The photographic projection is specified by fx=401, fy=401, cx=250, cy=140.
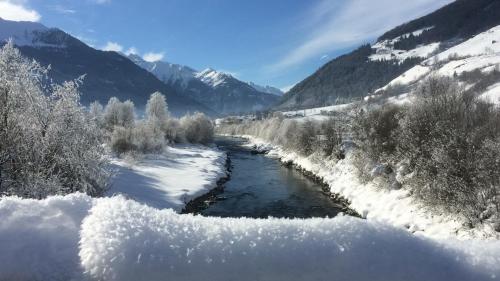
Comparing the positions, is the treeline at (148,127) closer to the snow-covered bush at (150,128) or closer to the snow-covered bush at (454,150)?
the snow-covered bush at (150,128)

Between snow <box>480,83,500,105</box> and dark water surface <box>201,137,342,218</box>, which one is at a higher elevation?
snow <box>480,83,500,105</box>

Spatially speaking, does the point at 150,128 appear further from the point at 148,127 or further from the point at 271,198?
the point at 271,198

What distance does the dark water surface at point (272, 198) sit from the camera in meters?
28.4

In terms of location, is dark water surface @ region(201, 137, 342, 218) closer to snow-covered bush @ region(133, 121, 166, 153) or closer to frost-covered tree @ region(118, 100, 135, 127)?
snow-covered bush @ region(133, 121, 166, 153)

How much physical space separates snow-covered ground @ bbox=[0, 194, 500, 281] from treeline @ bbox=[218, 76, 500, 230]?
15.8m

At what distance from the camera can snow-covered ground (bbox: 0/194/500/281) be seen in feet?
10.0

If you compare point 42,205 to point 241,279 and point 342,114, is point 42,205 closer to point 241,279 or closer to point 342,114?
point 241,279

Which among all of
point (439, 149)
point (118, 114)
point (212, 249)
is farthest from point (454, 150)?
point (118, 114)

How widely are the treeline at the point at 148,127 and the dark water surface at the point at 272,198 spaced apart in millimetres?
16441

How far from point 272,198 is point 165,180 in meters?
10.0

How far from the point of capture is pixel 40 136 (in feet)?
57.0

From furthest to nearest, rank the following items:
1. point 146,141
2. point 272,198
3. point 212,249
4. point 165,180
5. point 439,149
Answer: point 146,141, point 165,180, point 272,198, point 439,149, point 212,249

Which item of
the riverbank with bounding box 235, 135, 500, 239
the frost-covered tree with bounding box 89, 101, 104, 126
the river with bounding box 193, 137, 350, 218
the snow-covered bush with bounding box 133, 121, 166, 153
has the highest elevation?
the frost-covered tree with bounding box 89, 101, 104, 126

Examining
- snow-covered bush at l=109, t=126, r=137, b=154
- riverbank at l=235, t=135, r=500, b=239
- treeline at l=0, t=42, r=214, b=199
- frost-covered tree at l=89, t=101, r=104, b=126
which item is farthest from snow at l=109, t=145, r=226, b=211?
riverbank at l=235, t=135, r=500, b=239
